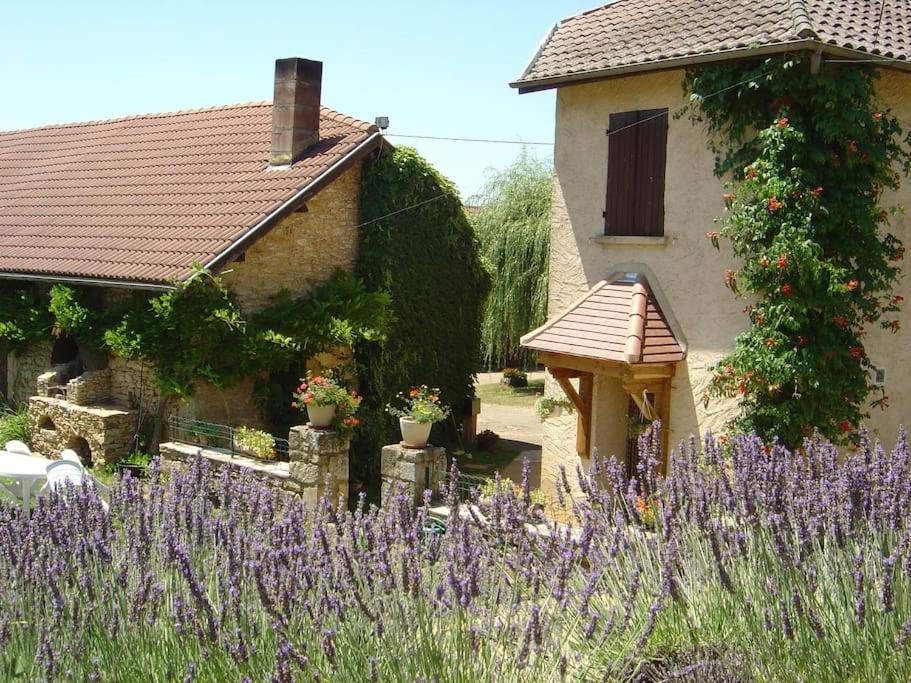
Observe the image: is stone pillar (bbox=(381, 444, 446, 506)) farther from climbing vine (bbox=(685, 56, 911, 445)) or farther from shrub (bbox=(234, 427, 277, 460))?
climbing vine (bbox=(685, 56, 911, 445))

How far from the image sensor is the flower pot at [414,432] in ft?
34.5

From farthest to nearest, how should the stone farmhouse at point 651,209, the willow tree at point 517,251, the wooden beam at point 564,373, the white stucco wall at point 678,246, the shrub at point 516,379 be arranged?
the shrub at point 516,379 → the willow tree at point 517,251 → the wooden beam at point 564,373 → the white stucco wall at point 678,246 → the stone farmhouse at point 651,209

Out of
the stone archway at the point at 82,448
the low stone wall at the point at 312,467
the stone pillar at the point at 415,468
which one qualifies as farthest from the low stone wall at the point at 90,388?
the stone pillar at the point at 415,468

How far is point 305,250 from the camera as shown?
14.5m

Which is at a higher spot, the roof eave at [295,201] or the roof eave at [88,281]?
the roof eave at [295,201]

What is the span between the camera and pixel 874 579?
4.25m

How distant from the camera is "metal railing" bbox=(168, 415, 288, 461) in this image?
12.3m

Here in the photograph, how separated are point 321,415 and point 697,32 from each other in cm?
593

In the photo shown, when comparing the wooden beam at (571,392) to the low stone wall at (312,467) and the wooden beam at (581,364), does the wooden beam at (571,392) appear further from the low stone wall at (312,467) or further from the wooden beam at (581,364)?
the low stone wall at (312,467)

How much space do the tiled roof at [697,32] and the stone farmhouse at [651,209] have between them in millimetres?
22

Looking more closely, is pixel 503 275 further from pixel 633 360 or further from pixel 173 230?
pixel 633 360

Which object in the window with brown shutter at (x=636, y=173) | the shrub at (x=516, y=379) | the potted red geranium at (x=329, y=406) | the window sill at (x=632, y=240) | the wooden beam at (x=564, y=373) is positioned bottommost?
the shrub at (x=516, y=379)

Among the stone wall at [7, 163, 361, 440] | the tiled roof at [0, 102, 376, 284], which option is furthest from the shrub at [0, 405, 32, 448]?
the tiled roof at [0, 102, 376, 284]

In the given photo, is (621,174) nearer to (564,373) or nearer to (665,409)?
(564,373)
